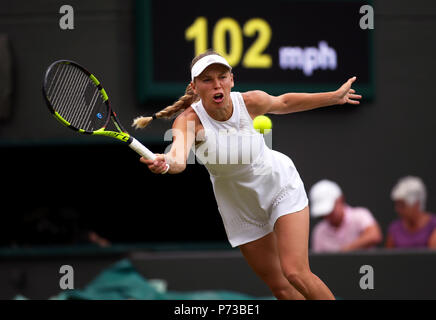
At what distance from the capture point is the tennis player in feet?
15.3

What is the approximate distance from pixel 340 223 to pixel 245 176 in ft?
9.61

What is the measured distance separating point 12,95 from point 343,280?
Answer: 3782mm

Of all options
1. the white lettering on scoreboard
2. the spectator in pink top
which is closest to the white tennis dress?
the spectator in pink top

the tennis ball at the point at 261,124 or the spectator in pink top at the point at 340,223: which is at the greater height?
the tennis ball at the point at 261,124

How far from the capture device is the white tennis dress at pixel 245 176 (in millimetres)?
4754

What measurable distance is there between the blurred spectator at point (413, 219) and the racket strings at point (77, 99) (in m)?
3.76
